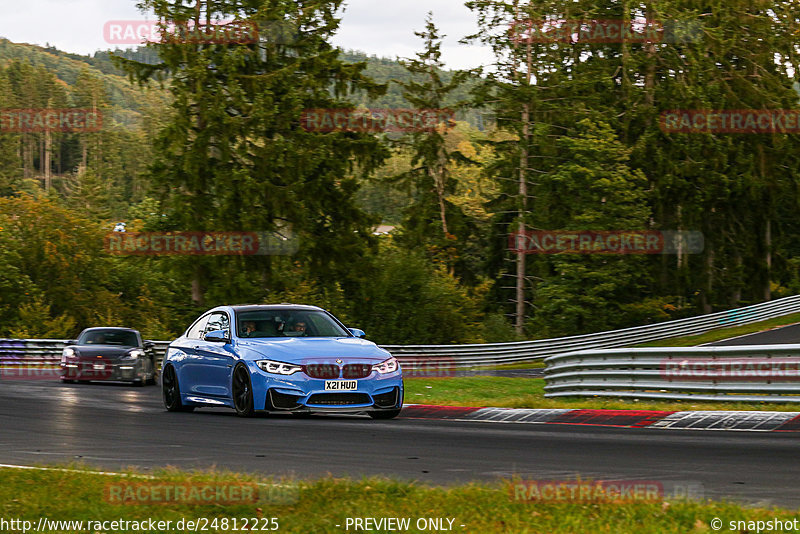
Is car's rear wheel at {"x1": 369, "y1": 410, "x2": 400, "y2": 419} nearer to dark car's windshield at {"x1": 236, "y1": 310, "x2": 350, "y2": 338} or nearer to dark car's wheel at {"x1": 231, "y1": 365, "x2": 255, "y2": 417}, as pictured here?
dark car's windshield at {"x1": 236, "y1": 310, "x2": 350, "y2": 338}

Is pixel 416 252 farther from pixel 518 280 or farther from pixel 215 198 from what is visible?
pixel 215 198

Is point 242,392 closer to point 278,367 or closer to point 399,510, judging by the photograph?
point 278,367

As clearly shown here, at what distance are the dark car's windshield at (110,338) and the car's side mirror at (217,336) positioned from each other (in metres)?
13.0

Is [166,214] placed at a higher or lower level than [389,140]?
lower

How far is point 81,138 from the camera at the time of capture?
163375mm

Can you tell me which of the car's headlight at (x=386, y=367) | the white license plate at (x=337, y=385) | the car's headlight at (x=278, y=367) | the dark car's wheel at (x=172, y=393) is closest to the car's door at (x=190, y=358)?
the dark car's wheel at (x=172, y=393)

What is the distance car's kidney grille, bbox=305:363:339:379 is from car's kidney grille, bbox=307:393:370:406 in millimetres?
247

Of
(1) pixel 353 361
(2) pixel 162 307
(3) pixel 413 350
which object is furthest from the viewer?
(2) pixel 162 307

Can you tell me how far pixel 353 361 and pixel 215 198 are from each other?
3566 centimetres

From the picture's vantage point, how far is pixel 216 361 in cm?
1595

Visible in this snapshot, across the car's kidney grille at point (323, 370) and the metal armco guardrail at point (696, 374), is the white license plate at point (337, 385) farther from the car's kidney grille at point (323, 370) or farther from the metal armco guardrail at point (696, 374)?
the metal armco guardrail at point (696, 374)

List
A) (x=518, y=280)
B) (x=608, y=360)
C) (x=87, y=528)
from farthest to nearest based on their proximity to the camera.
A: (x=518, y=280) → (x=608, y=360) → (x=87, y=528)

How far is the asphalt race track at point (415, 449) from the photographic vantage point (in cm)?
898

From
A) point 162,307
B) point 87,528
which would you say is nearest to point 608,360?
point 87,528
